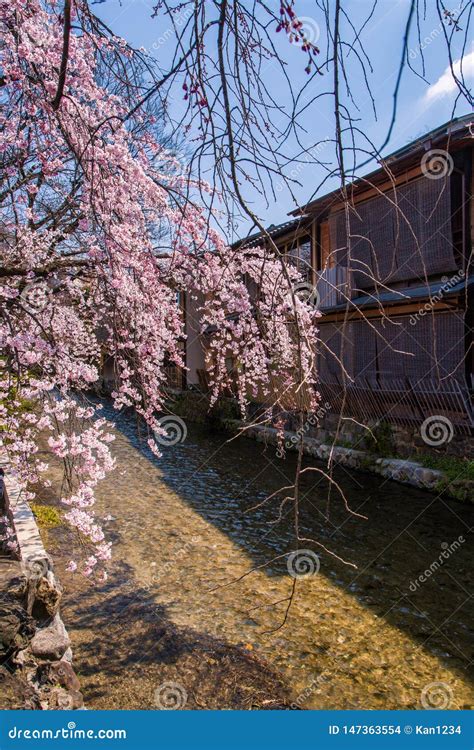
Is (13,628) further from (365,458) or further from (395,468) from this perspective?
(365,458)

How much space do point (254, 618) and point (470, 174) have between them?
35.4ft

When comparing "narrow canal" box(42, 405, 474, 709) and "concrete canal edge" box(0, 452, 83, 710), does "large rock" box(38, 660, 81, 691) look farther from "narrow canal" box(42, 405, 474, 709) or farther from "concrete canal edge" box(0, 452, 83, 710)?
"narrow canal" box(42, 405, 474, 709)

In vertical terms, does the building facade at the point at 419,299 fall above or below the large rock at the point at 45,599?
above

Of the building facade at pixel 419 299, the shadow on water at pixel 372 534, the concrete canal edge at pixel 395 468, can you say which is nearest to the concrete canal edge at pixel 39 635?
the shadow on water at pixel 372 534

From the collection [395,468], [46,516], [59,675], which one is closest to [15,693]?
[59,675]

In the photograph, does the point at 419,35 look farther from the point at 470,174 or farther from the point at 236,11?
the point at 470,174

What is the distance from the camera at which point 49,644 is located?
167 inches

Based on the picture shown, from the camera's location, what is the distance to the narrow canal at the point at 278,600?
4.61 metres

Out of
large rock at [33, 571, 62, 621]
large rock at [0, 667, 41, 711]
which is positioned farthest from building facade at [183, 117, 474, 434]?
large rock at [0, 667, 41, 711]

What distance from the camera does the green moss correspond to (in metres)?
8.23

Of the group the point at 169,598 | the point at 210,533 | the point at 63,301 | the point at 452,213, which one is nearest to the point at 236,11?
the point at 169,598

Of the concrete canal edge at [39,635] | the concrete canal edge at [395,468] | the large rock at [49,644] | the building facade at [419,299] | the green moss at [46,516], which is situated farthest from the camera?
the building facade at [419,299]

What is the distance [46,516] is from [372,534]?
522cm

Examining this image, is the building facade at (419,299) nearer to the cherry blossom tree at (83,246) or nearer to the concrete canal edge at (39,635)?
the cherry blossom tree at (83,246)
